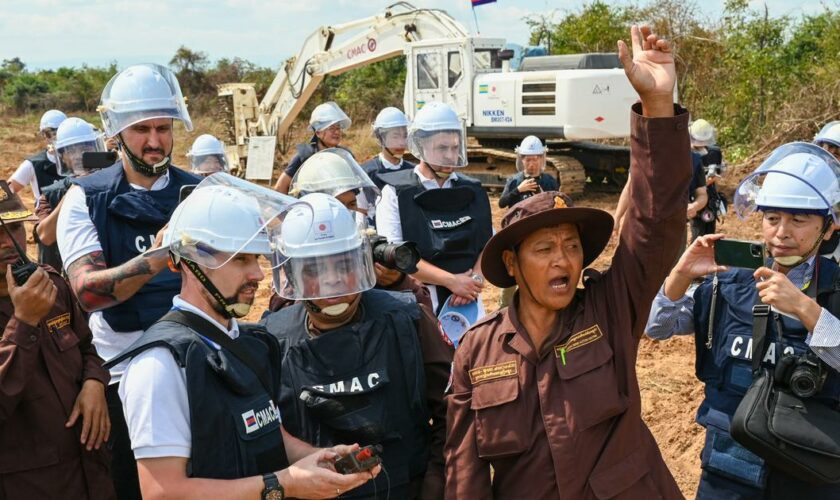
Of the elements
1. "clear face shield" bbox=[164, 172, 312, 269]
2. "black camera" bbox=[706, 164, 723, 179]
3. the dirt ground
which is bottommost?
the dirt ground

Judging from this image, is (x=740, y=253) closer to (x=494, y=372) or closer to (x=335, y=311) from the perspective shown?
(x=494, y=372)

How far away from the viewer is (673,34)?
22.6 m

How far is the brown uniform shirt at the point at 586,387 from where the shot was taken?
255cm

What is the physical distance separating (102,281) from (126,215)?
0.40 metres

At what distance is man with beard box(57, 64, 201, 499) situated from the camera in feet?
11.7

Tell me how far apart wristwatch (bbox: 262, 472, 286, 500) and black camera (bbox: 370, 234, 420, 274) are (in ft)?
4.18

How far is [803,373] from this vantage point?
294cm

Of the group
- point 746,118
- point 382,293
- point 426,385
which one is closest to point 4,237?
point 382,293

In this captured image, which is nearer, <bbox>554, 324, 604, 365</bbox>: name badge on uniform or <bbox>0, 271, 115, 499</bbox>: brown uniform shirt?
<bbox>554, 324, 604, 365</bbox>: name badge on uniform

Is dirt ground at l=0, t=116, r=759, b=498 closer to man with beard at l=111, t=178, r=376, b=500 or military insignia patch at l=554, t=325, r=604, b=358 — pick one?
military insignia patch at l=554, t=325, r=604, b=358

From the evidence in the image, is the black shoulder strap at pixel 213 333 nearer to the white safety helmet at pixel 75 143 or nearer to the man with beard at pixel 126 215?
the man with beard at pixel 126 215

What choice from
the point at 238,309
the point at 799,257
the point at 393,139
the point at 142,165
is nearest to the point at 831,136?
the point at 393,139

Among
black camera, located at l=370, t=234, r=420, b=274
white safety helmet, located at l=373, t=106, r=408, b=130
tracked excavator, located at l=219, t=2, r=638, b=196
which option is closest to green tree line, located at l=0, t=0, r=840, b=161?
tracked excavator, located at l=219, t=2, r=638, b=196

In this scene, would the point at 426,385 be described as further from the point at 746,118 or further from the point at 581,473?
the point at 746,118
